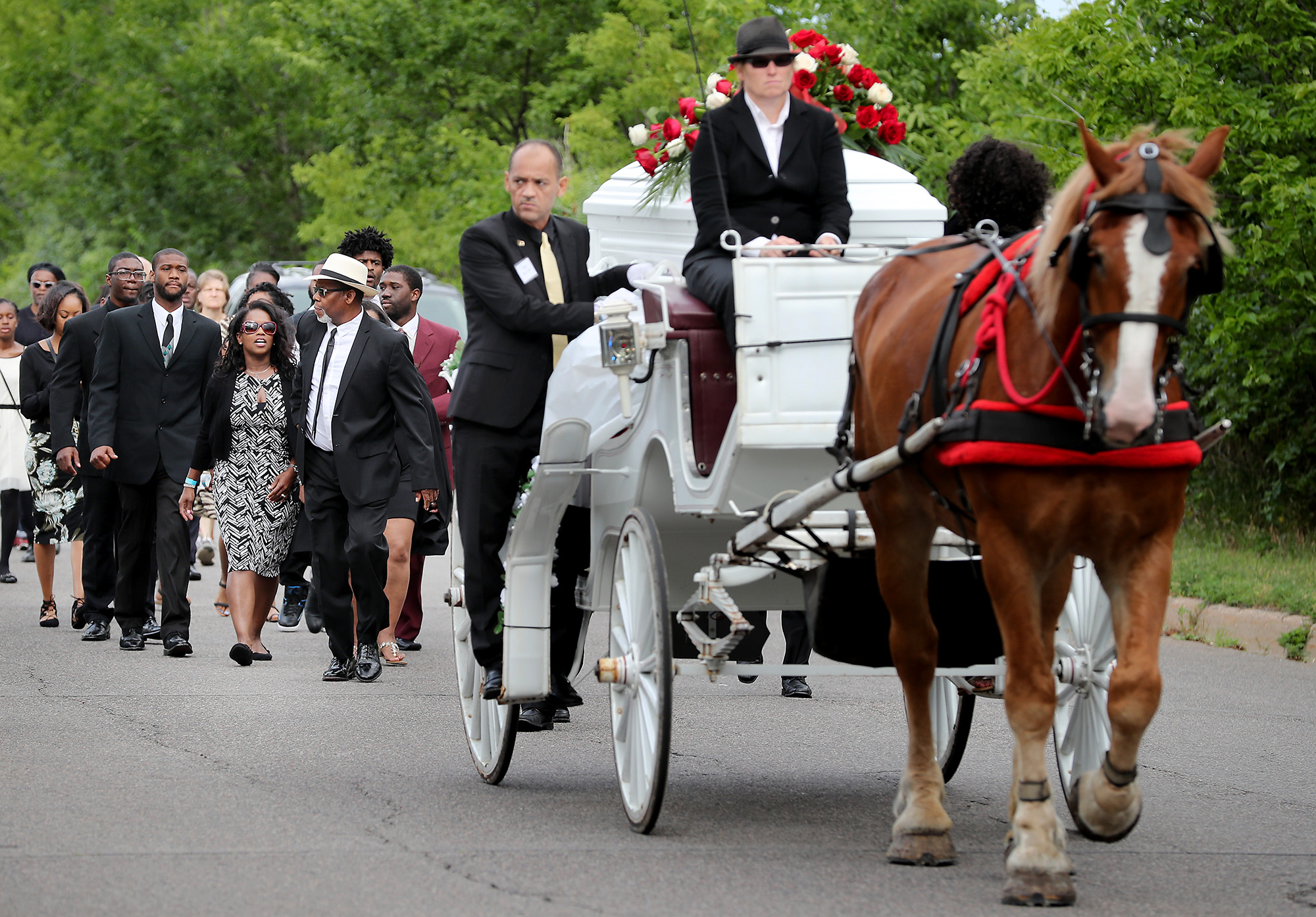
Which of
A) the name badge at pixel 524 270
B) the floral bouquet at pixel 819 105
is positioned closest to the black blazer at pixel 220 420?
the floral bouquet at pixel 819 105

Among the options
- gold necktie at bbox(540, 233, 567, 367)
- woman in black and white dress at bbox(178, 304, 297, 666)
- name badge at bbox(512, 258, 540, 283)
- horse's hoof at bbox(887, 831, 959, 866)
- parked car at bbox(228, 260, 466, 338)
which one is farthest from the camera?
parked car at bbox(228, 260, 466, 338)

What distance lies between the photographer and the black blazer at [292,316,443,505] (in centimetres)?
988

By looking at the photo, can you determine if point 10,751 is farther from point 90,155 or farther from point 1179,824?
point 90,155

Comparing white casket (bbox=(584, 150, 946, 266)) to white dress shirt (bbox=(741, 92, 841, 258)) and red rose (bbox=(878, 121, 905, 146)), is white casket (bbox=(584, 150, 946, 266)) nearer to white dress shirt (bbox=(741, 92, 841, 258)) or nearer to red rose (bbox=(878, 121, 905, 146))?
red rose (bbox=(878, 121, 905, 146))

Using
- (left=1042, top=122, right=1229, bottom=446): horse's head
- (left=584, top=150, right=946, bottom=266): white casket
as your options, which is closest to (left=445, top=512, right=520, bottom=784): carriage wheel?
(left=584, top=150, right=946, bottom=266): white casket

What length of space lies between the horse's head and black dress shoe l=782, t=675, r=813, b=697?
501 cm

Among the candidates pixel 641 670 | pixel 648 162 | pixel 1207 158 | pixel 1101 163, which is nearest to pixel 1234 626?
pixel 648 162

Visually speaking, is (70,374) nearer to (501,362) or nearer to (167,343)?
(167,343)

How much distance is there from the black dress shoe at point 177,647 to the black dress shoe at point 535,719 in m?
3.70

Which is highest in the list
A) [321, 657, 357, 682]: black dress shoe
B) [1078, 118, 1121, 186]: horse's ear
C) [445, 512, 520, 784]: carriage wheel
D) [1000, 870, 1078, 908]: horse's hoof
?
[1078, 118, 1121, 186]: horse's ear

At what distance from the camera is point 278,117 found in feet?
129

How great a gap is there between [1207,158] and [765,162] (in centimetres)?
221

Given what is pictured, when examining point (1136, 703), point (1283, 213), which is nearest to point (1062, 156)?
A: point (1283, 213)

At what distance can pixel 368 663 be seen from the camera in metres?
10.0
